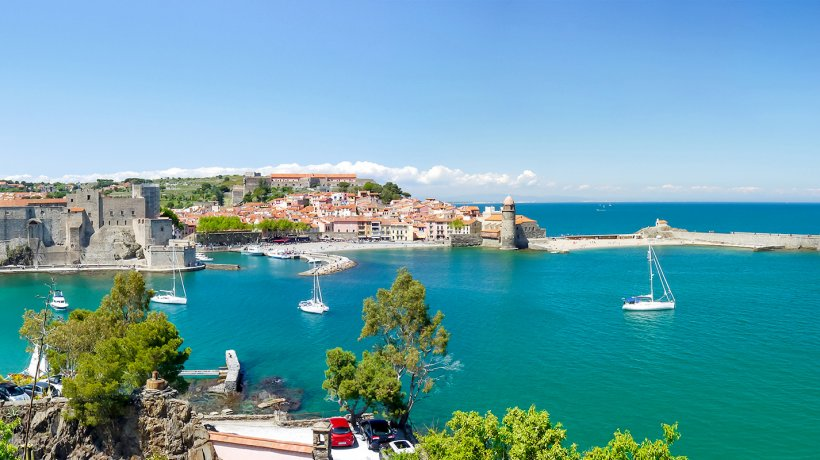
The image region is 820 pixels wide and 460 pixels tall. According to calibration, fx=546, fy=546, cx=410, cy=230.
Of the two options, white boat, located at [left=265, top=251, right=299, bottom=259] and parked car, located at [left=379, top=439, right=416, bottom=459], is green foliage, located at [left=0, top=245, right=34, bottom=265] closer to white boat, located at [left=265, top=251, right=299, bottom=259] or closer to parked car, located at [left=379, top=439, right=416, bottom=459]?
white boat, located at [left=265, top=251, right=299, bottom=259]

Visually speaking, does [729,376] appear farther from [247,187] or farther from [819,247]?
[247,187]

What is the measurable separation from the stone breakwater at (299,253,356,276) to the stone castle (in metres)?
11.7

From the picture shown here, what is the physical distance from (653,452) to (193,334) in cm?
2437

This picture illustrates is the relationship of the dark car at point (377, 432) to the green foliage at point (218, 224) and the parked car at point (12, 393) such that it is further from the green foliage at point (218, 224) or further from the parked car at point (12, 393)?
the green foliage at point (218, 224)

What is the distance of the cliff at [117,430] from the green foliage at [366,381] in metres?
4.14

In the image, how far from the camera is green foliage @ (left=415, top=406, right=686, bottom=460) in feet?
26.6

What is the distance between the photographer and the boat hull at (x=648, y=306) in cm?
3334

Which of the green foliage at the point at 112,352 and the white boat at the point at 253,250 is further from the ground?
the green foliage at the point at 112,352

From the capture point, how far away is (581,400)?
18.2 meters

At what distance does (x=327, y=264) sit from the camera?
178 feet

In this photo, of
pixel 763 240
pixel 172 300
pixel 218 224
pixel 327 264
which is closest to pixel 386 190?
pixel 218 224

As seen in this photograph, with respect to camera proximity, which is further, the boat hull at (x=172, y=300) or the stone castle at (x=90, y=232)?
the stone castle at (x=90, y=232)

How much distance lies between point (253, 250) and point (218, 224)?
9.62m

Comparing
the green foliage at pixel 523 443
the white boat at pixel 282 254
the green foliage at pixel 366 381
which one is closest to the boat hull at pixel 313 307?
the green foliage at pixel 366 381
